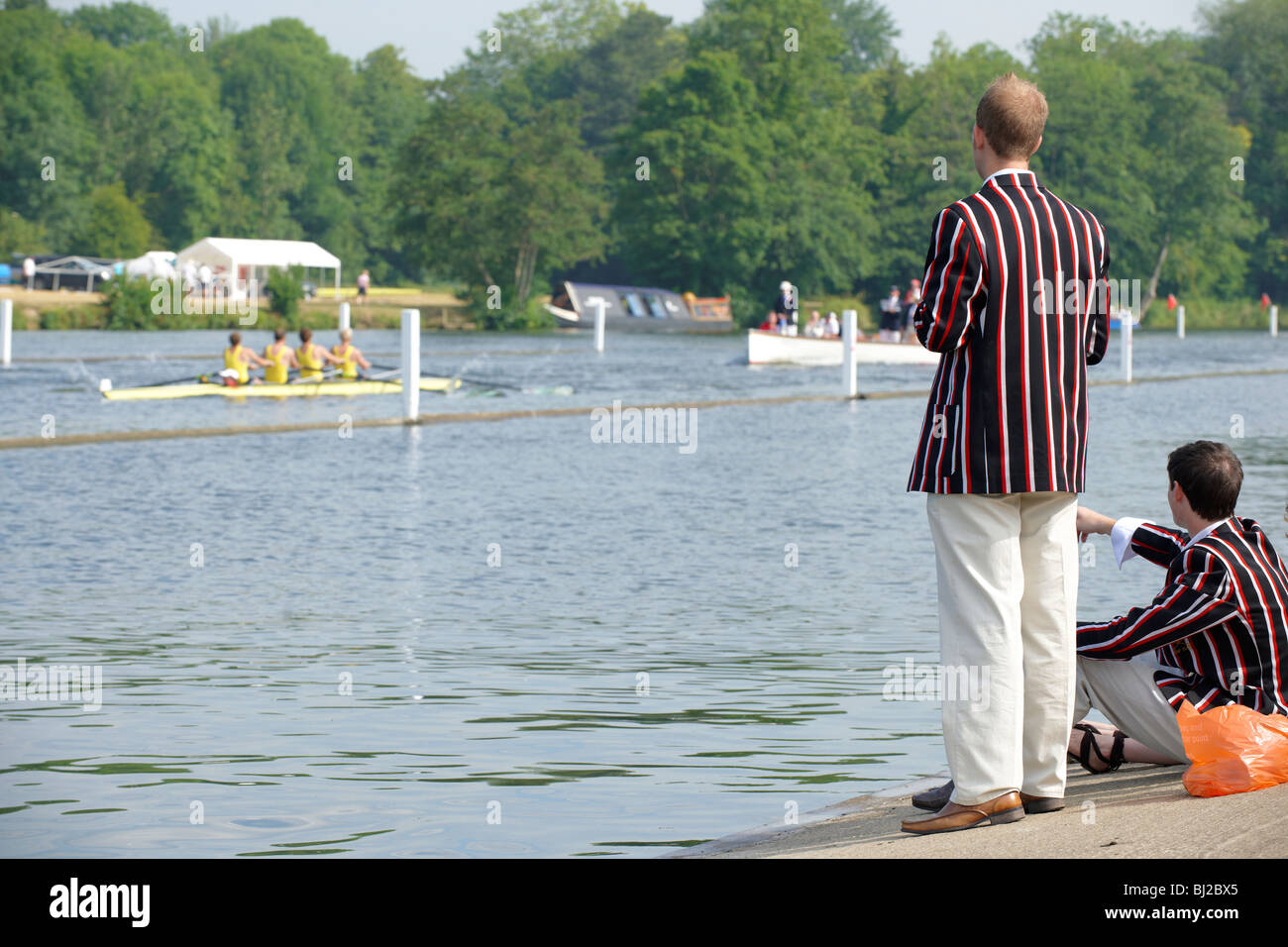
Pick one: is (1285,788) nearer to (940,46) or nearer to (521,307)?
(521,307)

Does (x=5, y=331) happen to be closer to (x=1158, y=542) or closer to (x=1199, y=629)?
(x=1158, y=542)

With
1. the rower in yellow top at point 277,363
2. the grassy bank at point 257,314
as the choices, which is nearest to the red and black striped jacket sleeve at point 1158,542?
the rower in yellow top at point 277,363

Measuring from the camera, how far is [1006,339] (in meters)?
5.43

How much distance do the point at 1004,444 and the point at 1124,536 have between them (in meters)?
1.14

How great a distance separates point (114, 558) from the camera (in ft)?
44.0

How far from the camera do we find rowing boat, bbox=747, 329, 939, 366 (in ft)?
164

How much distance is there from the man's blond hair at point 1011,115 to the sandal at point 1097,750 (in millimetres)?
2073

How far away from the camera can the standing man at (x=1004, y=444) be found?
5.38 m

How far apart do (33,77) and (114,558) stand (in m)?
96.8

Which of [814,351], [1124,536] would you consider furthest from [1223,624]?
[814,351]

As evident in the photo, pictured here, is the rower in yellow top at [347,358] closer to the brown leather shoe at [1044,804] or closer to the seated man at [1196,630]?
the seated man at [1196,630]

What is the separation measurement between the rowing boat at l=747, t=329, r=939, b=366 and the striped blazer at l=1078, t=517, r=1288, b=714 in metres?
43.5

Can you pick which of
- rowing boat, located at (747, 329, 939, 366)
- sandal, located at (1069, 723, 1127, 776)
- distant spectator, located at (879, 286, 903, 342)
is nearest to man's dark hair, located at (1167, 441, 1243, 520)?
sandal, located at (1069, 723, 1127, 776)
